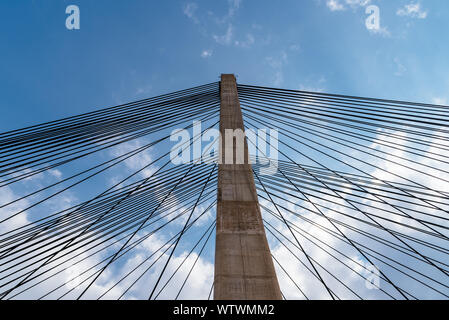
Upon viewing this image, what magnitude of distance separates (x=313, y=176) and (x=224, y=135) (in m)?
3.21

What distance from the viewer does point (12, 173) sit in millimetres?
7094

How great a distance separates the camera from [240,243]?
5746 millimetres

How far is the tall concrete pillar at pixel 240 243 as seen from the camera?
4.88m

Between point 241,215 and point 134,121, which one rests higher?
point 134,121

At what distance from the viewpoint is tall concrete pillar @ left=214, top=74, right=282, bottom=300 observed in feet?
16.0

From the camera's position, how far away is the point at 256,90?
13.0 meters

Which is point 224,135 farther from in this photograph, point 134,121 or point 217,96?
point 217,96

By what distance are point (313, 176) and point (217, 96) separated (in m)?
6.69

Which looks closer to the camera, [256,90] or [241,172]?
[241,172]
